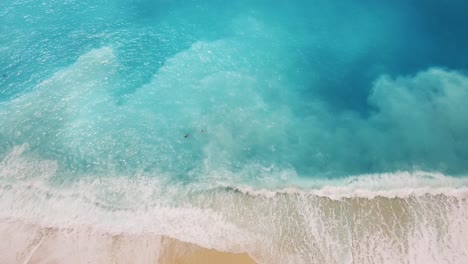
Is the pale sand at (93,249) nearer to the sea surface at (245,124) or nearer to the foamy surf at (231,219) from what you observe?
the foamy surf at (231,219)

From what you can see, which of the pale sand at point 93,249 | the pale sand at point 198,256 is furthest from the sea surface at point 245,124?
the pale sand at point 198,256

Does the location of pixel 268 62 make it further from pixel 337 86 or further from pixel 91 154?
pixel 91 154

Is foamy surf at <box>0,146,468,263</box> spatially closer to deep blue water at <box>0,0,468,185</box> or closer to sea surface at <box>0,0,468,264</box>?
sea surface at <box>0,0,468,264</box>

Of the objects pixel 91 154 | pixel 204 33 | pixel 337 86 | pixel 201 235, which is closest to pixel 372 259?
pixel 201 235

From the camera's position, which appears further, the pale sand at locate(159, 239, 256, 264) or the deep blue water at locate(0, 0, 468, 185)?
the deep blue water at locate(0, 0, 468, 185)

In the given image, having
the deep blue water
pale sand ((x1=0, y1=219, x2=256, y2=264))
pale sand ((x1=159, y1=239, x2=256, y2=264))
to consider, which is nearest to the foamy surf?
pale sand ((x1=0, y1=219, x2=256, y2=264))

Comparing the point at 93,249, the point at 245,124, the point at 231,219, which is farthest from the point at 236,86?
the point at 93,249
